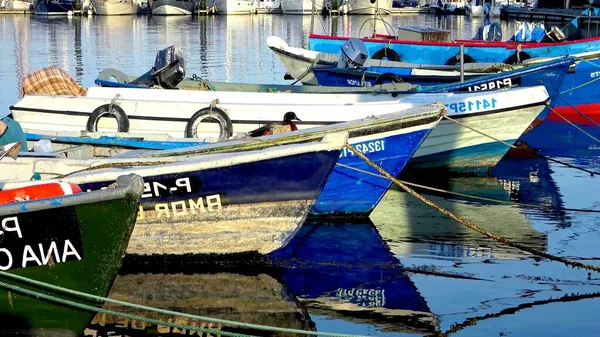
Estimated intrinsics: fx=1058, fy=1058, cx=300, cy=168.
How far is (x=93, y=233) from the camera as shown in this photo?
25.4 feet

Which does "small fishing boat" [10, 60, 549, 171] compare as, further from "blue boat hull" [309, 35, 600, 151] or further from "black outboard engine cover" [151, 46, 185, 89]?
"blue boat hull" [309, 35, 600, 151]

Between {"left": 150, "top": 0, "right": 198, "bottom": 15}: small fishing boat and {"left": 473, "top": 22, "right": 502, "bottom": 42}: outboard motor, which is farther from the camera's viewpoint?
{"left": 150, "top": 0, "right": 198, "bottom": 15}: small fishing boat

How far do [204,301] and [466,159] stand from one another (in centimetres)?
715

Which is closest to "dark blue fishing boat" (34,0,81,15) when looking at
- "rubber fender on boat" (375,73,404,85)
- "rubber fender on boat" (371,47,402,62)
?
"rubber fender on boat" (371,47,402,62)

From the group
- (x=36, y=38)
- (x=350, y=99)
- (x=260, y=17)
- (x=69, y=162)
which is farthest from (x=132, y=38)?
(x=69, y=162)

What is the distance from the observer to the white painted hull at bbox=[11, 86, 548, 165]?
1405cm

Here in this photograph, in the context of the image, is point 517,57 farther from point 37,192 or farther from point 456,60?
point 37,192

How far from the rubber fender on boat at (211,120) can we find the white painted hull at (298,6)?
210 feet

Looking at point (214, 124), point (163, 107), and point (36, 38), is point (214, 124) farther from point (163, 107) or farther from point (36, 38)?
point (36, 38)

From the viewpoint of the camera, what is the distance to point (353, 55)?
20562 mm

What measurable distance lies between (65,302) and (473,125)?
27.3ft

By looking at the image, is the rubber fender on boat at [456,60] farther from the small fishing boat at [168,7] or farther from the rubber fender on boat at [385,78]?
the small fishing boat at [168,7]

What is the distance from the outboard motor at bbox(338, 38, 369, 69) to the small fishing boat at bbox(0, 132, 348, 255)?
10.6m

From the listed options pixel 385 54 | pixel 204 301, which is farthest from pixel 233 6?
pixel 204 301
